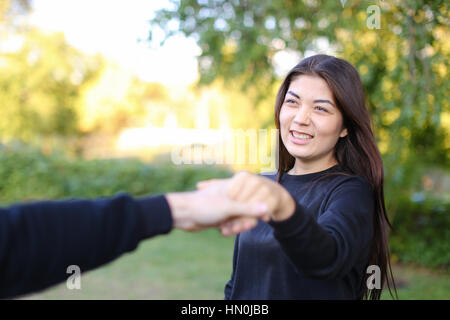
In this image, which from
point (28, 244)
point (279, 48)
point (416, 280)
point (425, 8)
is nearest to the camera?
point (28, 244)

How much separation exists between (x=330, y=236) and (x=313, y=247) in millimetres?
106

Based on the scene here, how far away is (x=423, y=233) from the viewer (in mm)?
7664

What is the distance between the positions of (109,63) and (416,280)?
995 inches

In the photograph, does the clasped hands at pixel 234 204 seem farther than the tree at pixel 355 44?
No

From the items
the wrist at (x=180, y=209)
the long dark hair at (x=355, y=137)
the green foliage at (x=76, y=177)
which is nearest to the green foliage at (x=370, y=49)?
the long dark hair at (x=355, y=137)

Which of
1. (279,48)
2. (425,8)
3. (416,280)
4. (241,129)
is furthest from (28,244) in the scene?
(241,129)

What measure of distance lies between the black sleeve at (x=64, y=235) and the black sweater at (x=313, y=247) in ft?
1.38

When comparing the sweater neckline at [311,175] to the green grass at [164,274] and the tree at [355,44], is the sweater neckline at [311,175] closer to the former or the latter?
the tree at [355,44]

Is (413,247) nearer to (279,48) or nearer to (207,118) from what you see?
(279,48)

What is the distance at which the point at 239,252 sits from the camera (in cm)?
204

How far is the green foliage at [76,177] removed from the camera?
12.8 meters

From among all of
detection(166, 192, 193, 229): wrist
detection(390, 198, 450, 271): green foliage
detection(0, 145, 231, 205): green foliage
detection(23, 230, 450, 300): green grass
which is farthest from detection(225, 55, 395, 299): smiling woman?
detection(0, 145, 231, 205): green foliage

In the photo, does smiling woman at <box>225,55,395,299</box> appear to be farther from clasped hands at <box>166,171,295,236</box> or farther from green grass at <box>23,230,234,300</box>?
green grass at <box>23,230,234,300</box>

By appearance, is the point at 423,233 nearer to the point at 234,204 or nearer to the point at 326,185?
the point at 326,185
